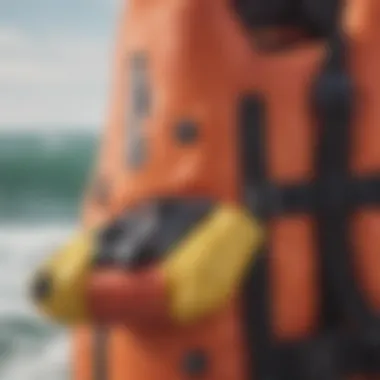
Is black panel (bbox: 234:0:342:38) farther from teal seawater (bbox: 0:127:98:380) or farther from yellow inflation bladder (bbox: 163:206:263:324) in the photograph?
teal seawater (bbox: 0:127:98:380)

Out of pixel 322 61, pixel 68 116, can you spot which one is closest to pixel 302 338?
pixel 322 61

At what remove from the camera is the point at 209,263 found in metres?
1.15

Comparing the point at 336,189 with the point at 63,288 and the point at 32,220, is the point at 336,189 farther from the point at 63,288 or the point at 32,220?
the point at 32,220

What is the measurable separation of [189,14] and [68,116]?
52.0 inches

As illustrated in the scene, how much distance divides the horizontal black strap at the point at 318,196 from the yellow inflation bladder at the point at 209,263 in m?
0.06

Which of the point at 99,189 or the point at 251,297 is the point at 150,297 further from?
the point at 99,189

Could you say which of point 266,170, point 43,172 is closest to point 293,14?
point 266,170

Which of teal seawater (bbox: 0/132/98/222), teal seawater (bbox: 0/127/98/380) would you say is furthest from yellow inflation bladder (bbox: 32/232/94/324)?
teal seawater (bbox: 0/132/98/222)

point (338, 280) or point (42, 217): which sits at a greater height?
point (338, 280)

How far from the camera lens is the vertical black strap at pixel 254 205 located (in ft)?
4.12

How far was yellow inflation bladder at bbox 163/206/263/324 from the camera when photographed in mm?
1131

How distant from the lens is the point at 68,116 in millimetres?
2545

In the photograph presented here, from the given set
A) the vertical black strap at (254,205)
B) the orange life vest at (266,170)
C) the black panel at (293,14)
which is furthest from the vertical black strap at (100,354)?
the black panel at (293,14)

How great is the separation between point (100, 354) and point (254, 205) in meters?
0.25
